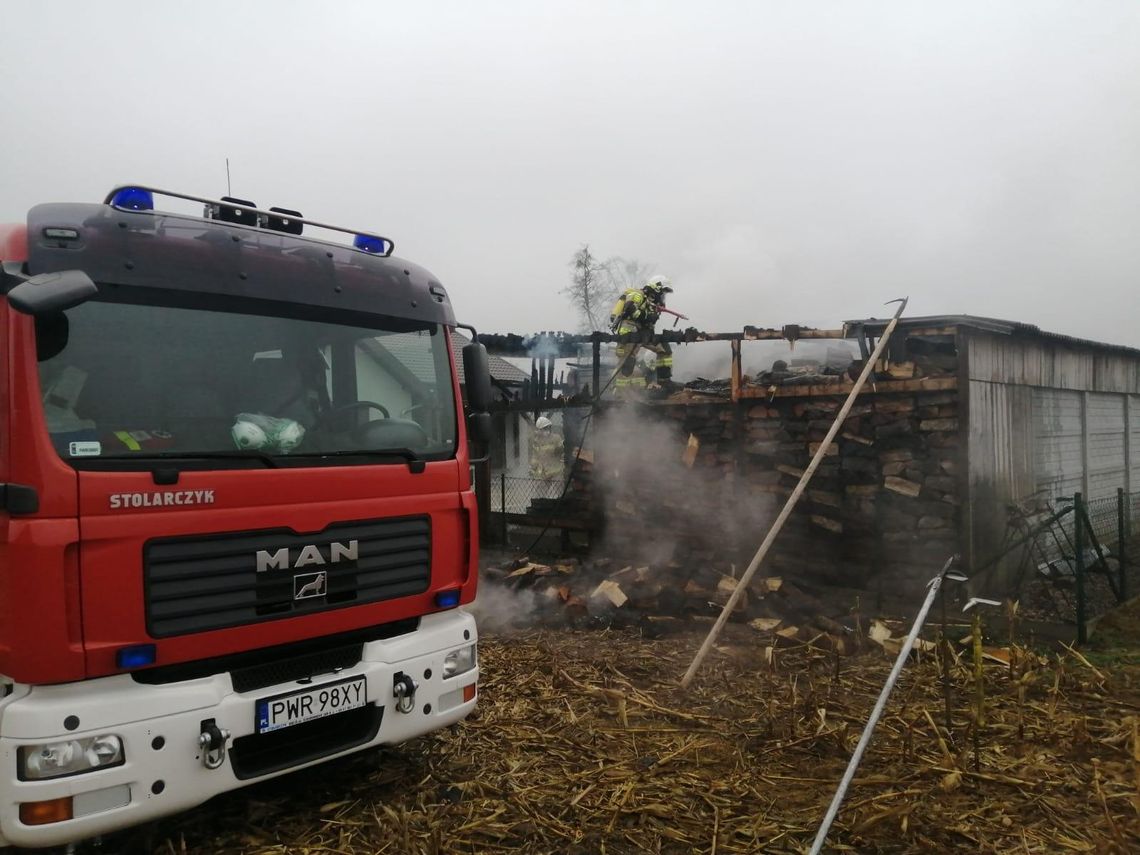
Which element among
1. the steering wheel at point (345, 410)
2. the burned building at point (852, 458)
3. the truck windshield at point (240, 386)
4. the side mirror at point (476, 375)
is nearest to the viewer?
the truck windshield at point (240, 386)

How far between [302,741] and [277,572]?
0.84m

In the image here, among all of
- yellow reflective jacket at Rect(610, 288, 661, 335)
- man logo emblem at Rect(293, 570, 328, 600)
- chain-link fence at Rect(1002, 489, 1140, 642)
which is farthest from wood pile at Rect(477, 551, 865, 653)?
man logo emblem at Rect(293, 570, 328, 600)

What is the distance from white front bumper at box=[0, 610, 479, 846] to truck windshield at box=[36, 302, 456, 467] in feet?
3.05

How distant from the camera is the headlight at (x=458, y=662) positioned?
13.3ft

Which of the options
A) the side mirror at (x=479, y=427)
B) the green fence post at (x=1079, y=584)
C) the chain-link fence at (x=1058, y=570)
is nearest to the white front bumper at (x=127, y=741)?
the side mirror at (x=479, y=427)

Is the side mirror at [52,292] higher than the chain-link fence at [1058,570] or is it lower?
higher

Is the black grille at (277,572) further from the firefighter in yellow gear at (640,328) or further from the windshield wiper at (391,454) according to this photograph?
the firefighter in yellow gear at (640,328)

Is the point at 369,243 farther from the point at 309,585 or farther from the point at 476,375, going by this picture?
the point at 309,585

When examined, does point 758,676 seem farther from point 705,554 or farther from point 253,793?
point 253,793

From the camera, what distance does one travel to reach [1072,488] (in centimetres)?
1023

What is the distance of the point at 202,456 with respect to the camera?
10.6 ft

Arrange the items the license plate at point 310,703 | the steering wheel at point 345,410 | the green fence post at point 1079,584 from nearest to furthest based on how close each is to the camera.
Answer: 1. the license plate at point 310,703
2. the steering wheel at point 345,410
3. the green fence post at point 1079,584

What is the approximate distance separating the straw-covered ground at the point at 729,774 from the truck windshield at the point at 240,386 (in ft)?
5.86


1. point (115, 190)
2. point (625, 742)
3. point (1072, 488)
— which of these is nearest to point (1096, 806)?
point (625, 742)
